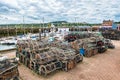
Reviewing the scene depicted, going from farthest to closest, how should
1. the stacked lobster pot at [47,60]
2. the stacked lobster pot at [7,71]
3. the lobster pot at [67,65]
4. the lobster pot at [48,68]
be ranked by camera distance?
the lobster pot at [67,65] < the stacked lobster pot at [47,60] < the lobster pot at [48,68] < the stacked lobster pot at [7,71]

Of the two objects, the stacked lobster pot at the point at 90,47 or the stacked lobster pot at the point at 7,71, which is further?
the stacked lobster pot at the point at 90,47

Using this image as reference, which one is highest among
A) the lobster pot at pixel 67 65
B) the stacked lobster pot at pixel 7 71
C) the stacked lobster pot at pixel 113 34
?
the stacked lobster pot at pixel 113 34

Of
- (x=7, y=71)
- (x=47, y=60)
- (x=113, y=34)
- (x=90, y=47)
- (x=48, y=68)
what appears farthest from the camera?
(x=113, y=34)

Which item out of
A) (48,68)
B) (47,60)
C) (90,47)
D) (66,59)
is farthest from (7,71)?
(90,47)

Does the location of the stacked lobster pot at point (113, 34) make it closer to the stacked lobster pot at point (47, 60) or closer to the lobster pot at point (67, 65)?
the stacked lobster pot at point (47, 60)

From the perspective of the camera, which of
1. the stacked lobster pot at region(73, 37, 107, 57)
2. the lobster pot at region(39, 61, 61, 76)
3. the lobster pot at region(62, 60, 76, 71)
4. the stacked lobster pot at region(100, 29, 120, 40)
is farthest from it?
the stacked lobster pot at region(100, 29, 120, 40)

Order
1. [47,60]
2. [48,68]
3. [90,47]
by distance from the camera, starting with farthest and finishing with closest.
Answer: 1. [90,47]
2. [47,60]
3. [48,68]

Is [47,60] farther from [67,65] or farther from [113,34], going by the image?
[113,34]

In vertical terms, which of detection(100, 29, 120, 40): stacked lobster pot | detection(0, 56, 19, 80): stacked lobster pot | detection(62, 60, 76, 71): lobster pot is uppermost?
detection(100, 29, 120, 40): stacked lobster pot

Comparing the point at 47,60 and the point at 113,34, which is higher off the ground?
the point at 113,34

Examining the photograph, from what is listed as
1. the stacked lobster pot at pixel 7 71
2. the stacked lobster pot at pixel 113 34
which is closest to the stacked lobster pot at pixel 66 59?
the stacked lobster pot at pixel 7 71

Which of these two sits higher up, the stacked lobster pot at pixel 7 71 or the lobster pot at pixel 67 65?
the stacked lobster pot at pixel 7 71

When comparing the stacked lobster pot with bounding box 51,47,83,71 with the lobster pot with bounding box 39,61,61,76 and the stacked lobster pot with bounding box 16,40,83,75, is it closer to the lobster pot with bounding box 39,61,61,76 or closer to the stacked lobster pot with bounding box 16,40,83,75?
the stacked lobster pot with bounding box 16,40,83,75

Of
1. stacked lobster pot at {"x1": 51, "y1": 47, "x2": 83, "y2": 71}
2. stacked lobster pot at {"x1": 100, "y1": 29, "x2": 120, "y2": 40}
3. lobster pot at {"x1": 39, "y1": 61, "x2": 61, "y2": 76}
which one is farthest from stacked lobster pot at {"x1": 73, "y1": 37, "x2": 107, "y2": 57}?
stacked lobster pot at {"x1": 100, "y1": 29, "x2": 120, "y2": 40}
